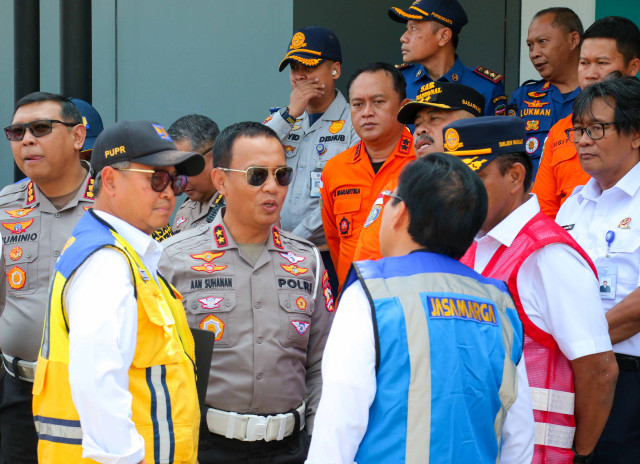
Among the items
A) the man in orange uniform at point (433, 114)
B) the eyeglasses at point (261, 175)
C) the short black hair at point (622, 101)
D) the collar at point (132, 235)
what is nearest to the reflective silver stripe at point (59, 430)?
the collar at point (132, 235)

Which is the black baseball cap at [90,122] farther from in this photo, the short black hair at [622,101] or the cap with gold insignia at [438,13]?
the short black hair at [622,101]

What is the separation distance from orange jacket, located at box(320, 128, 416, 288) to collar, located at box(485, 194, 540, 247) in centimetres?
141

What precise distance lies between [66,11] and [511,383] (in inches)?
178

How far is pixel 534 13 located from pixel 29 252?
388 centimetres

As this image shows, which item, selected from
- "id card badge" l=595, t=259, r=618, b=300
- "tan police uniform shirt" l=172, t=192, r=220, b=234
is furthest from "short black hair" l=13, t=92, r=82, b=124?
"id card badge" l=595, t=259, r=618, b=300

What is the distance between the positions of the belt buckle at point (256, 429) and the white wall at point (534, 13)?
383 centimetres

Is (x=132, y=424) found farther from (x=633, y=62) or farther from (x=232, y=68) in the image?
(x=232, y=68)

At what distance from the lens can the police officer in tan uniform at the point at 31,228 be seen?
11.3ft

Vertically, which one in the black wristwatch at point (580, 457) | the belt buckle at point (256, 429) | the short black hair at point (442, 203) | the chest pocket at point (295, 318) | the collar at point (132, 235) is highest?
the short black hair at point (442, 203)

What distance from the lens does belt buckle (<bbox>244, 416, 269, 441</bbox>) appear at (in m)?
2.79

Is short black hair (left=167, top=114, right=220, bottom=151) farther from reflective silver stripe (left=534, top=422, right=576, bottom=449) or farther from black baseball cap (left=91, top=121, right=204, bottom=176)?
reflective silver stripe (left=534, top=422, right=576, bottom=449)

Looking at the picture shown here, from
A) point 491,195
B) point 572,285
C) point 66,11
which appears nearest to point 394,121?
point 491,195

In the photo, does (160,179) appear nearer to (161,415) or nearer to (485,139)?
(161,415)

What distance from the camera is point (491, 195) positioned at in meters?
2.63
